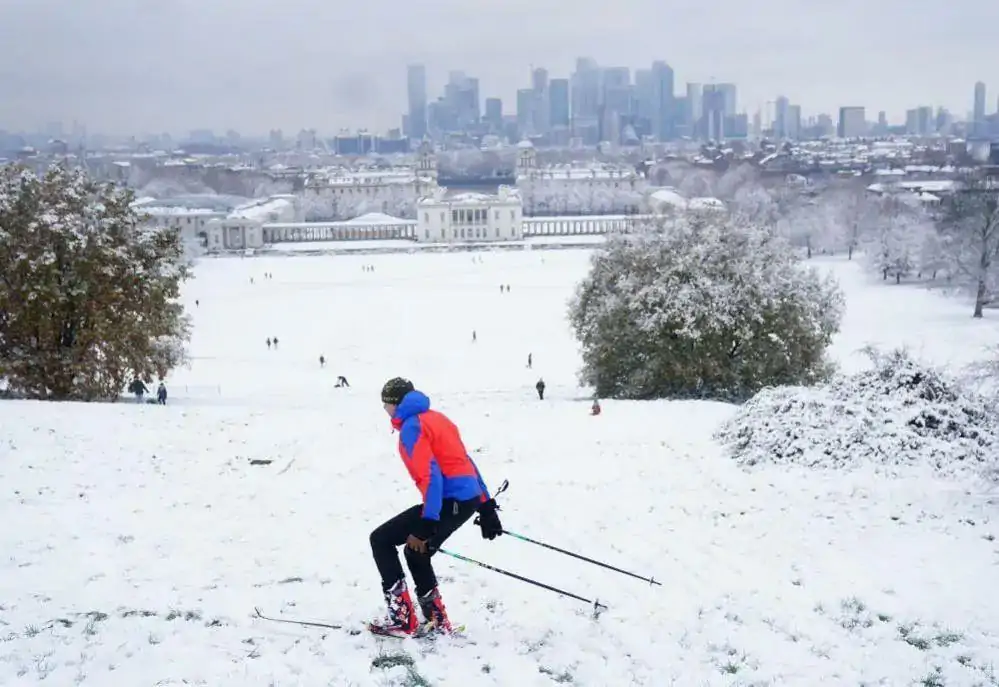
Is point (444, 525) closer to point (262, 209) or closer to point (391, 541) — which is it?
point (391, 541)

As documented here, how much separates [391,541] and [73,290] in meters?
14.1

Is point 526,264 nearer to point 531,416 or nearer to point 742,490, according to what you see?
point 531,416

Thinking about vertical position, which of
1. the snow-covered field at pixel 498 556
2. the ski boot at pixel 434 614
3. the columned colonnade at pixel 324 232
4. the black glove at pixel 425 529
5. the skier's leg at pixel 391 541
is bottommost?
the columned colonnade at pixel 324 232

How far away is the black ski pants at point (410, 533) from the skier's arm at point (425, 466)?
Answer: 153 mm

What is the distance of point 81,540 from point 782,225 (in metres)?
80.0

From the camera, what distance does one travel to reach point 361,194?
5404 inches

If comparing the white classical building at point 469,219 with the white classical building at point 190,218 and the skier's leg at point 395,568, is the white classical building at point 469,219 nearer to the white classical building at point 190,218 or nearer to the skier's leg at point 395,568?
the white classical building at point 190,218

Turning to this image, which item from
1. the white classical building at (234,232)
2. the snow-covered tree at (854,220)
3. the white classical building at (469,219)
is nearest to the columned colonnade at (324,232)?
the white classical building at (234,232)

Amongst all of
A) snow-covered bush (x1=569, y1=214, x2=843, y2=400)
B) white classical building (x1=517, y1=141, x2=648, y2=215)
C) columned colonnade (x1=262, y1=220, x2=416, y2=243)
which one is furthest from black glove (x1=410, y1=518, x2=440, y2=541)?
white classical building (x1=517, y1=141, x2=648, y2=215)

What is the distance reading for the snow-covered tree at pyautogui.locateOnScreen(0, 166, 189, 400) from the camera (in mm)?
17438

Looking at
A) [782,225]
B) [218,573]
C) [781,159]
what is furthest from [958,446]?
[781,159]

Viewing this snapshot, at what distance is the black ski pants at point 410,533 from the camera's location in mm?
5582

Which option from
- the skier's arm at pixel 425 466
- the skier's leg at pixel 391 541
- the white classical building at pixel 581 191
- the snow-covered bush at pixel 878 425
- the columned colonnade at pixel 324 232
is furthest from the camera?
the white classical building at pixel 581 191

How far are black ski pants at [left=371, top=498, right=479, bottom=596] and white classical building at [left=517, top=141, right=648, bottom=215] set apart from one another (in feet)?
397
